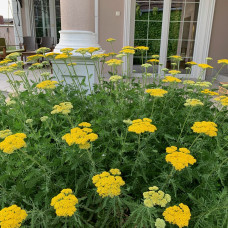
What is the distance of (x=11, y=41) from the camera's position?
13.1 metres

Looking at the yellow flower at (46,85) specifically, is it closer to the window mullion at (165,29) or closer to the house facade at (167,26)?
the house facade at (167,26)

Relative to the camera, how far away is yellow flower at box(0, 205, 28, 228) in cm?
57

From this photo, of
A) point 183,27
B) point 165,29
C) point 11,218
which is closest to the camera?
point 11,218

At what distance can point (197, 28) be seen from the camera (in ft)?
17.8

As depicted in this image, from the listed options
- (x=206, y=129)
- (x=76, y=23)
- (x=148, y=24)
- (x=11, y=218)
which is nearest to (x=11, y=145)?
(x=11, y=218)

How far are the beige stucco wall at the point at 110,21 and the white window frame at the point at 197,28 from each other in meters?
0.13

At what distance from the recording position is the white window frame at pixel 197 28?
5.15 metres

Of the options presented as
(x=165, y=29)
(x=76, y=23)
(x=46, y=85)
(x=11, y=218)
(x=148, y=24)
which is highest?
(x=148, y=24)

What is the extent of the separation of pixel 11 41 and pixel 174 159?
582 inches

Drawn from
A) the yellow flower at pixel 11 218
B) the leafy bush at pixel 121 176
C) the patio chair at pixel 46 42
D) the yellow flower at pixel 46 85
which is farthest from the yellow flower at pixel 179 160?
the patio chair at pixel 46 42

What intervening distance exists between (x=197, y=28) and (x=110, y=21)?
7.33ft

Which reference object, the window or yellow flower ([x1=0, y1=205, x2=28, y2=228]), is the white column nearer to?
yellow flower ([x1=0, y1=205, x2=28, y2=228])

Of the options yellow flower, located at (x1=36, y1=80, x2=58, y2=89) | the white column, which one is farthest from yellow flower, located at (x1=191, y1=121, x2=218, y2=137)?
the white column

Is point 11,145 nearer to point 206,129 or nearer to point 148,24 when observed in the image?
point 206,129
